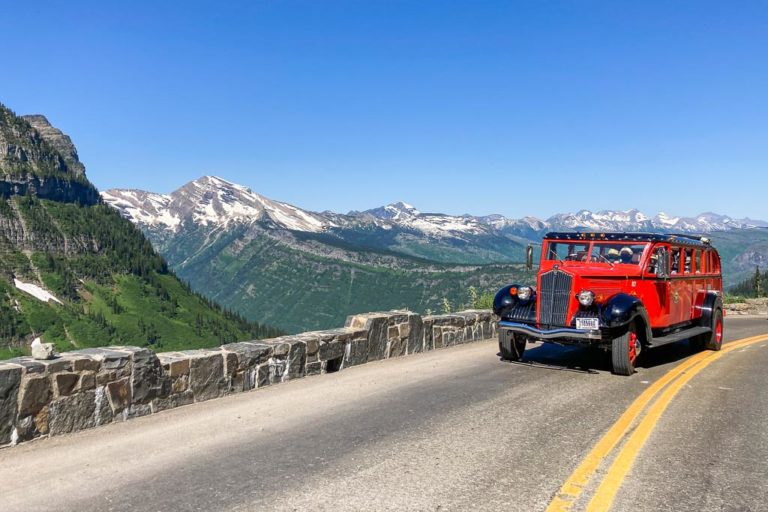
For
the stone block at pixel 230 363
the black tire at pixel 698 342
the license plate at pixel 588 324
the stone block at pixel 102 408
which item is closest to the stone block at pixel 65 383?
the stone block at pixel 102 408

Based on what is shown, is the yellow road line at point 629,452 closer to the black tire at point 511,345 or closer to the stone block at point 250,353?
the black tire at point 511,345

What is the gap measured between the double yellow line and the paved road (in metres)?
0.08

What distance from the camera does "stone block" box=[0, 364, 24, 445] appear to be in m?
5.98

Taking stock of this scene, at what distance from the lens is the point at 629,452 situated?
5840 millimetres

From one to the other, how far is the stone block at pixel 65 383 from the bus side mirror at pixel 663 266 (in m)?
10.0

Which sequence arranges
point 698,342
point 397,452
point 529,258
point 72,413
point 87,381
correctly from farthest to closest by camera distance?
point 698,342 < point 529,258 < point 87,381 < point 72,413 < point 397,452

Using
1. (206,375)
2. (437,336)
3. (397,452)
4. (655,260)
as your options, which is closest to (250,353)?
(206,375)

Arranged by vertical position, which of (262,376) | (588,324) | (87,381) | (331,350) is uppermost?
(588,324)

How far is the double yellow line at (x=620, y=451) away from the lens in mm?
4652

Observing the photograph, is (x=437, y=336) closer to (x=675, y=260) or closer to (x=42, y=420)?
(x=675, y=260)

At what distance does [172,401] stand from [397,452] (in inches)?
140

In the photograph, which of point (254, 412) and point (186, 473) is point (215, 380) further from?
point (186, 473)

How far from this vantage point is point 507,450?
5.83 meters

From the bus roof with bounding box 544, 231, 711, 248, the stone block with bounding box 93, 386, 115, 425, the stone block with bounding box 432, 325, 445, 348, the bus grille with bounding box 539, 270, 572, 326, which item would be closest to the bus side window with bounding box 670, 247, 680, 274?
the bus roof with bounding box 544, 231, 711, 248
